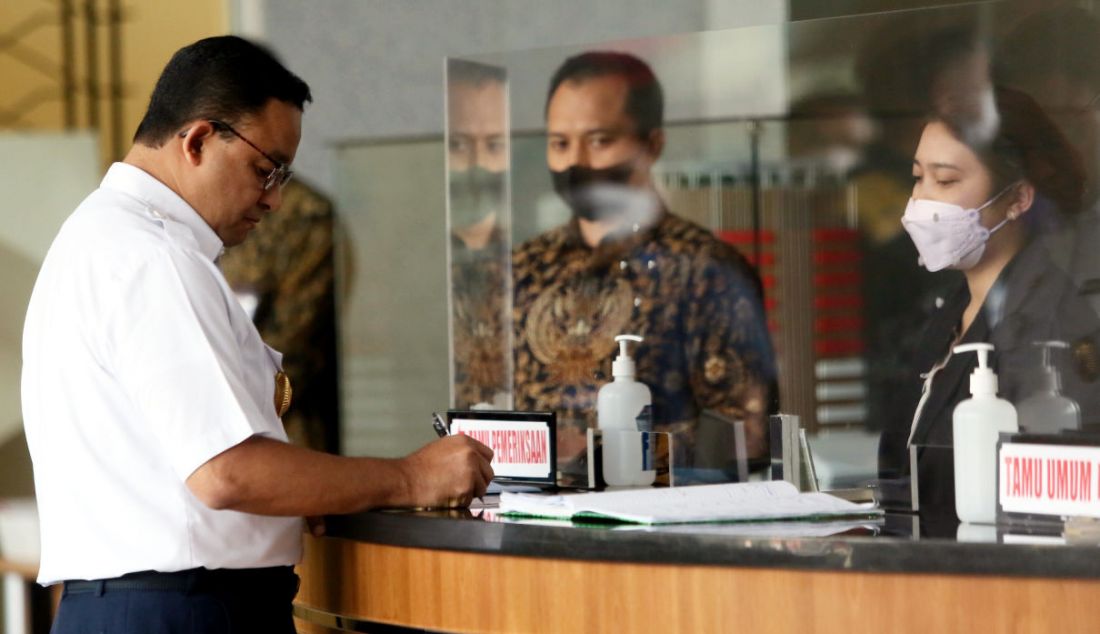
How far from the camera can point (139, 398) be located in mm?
1324

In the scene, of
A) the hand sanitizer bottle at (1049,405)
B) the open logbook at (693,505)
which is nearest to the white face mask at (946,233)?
the hand sanitizer bottle at (1049,405)

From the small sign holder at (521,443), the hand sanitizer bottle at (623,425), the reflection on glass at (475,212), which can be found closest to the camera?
the small sign holder at (521,443)

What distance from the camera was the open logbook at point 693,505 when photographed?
140cm

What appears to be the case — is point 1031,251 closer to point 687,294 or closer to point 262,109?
point 687,294

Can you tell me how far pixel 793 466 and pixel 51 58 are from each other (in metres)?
3.12

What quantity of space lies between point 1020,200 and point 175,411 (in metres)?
1.28

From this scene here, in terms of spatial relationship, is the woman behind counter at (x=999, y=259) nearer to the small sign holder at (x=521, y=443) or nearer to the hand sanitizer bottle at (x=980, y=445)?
the hand sanitizer bottle at (x=980, y=445)

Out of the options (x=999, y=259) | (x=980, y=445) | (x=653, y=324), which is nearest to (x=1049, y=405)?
(x=999, y=259)

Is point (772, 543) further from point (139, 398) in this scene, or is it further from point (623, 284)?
point (623, 284)

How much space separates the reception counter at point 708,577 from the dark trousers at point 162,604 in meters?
0.17

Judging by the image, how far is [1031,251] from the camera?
1.96 meters

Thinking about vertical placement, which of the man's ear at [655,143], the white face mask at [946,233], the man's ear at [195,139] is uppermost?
the man's ear at [655,143]

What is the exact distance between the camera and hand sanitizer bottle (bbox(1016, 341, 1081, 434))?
1774 millimetres

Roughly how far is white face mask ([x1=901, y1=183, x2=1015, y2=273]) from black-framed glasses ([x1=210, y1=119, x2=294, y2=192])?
1.02 meters
